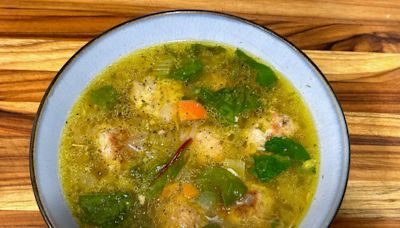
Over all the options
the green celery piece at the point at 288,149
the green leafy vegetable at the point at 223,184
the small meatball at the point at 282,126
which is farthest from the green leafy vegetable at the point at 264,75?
the green leafy vegetable at the point at 223,184

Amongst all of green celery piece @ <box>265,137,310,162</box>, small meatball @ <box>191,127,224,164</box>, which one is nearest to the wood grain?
green celery piece @ <box>265,137,310,162</box>

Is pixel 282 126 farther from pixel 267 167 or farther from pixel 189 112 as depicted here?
pixel 189 112

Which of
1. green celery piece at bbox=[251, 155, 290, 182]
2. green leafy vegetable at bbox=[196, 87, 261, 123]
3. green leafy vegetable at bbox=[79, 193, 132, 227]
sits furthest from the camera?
green leafy vegetable at bbox=[196, 87, 261, 123]

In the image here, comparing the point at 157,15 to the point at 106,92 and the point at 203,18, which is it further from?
the point at 106,92

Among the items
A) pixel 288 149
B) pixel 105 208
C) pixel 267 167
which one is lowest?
pixel 105 208

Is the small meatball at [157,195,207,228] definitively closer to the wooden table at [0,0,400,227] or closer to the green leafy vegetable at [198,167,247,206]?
the green leafy vegetable at [198,167,247,206]

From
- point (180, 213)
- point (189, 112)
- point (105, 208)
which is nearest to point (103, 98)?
point (189, 112)
